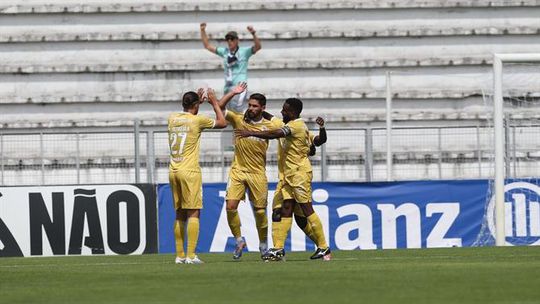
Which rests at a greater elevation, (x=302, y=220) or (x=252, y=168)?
(x=252, y=168)

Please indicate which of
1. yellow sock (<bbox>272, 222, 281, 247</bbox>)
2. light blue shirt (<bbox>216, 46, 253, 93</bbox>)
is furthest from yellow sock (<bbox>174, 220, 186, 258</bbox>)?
light blue shirt (<bbox>216, 46, 253, 93</bbox>)

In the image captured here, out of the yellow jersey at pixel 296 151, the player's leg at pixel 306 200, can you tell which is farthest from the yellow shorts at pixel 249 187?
the player's leg at pixel 306 200

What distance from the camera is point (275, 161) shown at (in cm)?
2473

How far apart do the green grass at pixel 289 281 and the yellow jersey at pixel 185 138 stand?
122 centimetres

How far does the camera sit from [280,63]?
26.4 metres

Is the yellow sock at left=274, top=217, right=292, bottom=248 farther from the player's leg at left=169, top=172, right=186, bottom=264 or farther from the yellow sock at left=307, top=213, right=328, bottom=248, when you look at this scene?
the player's leg at left=169, top=172, right=186, bottom=264

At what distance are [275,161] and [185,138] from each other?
7122 millimetres

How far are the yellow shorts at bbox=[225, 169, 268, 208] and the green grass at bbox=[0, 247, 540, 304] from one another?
0.89m

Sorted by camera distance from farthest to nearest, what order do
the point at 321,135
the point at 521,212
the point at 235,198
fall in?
the point at 521,212
the point at 235,198
the point at 321,135

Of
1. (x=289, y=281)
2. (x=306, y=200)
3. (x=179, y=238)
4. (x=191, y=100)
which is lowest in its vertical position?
(x=289, y=281)

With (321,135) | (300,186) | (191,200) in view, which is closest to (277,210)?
(300,186)

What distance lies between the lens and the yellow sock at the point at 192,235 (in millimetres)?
17578

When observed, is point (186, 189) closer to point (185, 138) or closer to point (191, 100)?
point (185, 138)

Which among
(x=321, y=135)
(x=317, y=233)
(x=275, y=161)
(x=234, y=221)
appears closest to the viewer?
(x=317, y=233)
